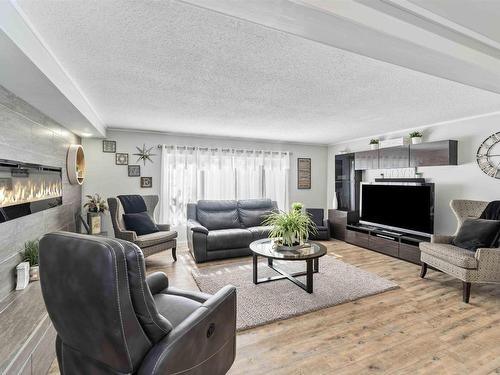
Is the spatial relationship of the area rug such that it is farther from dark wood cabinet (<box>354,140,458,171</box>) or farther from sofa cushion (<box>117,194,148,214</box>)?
dark wood cabinet (<box>354,140,458,171</box>)

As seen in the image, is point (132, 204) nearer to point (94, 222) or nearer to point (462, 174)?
point (94, 222)

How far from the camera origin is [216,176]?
5297mm

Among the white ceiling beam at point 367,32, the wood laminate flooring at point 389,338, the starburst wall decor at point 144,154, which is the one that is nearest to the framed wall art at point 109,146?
the starburst wall decor at point 144,154

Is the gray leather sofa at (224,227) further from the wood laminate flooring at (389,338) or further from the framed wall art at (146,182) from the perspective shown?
the wood laminate flooring at (389,338)

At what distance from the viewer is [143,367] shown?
112 cm

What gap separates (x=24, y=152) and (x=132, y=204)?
189 cm

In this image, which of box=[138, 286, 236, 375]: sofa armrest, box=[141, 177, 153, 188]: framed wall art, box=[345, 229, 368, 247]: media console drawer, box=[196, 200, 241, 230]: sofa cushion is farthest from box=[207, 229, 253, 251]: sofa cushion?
box=[138, 286, 236, 375]: sofa armrest

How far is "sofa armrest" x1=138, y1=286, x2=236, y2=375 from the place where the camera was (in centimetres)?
114

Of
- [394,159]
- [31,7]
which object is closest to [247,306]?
[31,7]

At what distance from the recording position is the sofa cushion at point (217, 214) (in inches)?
180

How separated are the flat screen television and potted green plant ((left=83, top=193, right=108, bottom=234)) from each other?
470 centimetres

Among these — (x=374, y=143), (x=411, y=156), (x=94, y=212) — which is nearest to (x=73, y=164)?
(x=94, y=212)

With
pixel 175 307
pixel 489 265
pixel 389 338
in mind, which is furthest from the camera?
pixel 489 265

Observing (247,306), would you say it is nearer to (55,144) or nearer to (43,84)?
(43,84)
